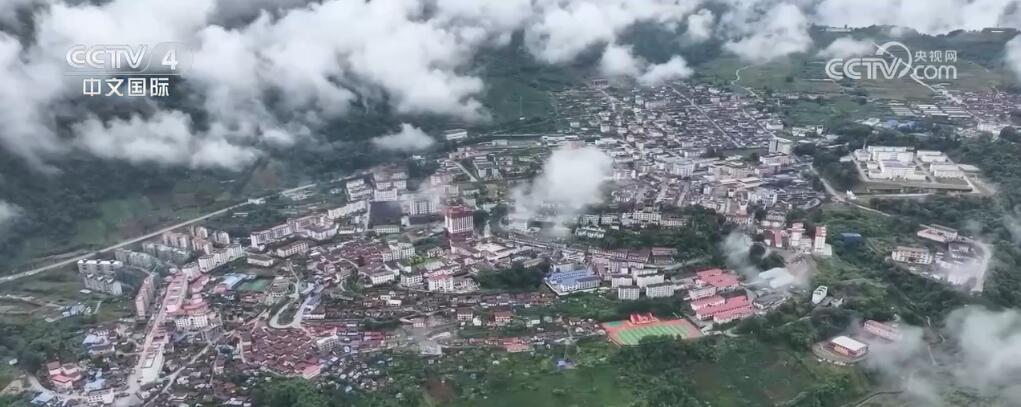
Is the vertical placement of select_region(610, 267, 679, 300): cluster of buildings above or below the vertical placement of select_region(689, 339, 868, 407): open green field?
above

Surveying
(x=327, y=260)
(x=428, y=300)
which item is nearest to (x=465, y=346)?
(x=428, y=300)

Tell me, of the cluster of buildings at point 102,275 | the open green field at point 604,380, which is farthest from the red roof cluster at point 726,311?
the cluster of buildings at point 102,275

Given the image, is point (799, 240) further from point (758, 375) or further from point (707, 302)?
point (758, 375)

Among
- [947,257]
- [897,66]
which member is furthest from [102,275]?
[897,66]

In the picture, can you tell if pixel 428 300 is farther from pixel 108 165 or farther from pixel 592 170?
pixel 108 165

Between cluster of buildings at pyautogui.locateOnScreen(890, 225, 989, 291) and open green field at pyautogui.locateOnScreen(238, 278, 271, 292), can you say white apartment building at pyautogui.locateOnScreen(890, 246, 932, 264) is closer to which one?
cluster of buildings at pyautogui.locateOnScreen(890, 225, 989, 291)

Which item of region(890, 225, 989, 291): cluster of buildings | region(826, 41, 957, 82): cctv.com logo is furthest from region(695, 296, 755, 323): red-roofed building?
region(826, 41, 957, 82): cctv.com logo
